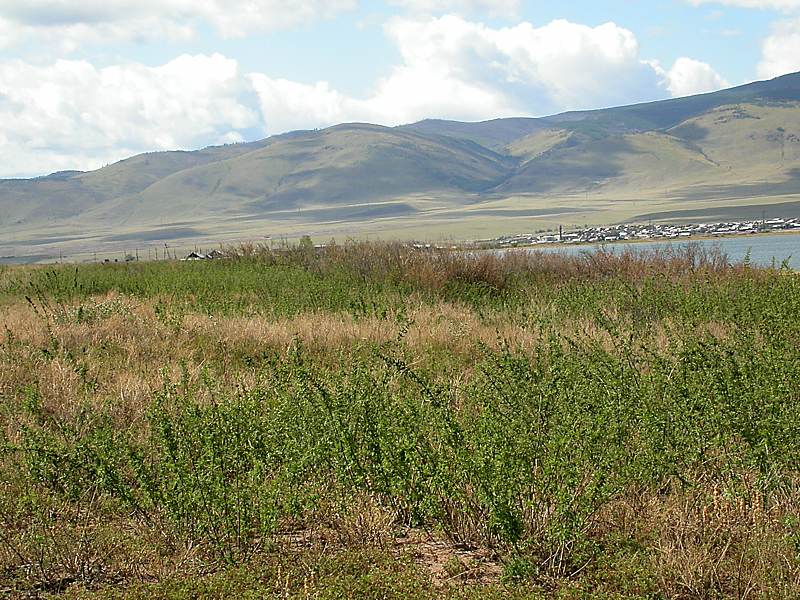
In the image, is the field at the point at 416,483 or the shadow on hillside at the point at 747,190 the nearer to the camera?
the field at the point at 416,483

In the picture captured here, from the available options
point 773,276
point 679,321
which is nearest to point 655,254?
point 773,276

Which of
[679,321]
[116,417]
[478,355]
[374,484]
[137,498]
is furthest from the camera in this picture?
[679,321]

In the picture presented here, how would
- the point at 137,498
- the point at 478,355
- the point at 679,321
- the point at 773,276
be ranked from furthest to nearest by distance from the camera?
the point at 773,276 < the point at 679,321 < the point at 478,355 < the point at 137,498

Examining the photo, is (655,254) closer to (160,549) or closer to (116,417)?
(116,417)

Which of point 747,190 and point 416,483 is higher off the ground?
point 747,190

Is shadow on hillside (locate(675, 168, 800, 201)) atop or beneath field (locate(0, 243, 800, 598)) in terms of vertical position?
atop

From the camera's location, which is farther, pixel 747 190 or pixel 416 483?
pixel 747 190

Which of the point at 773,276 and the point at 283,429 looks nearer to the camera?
the point at 283,429

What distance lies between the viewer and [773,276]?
51.4 ft

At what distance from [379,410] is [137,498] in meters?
1.83

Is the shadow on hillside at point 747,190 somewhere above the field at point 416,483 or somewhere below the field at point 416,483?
above

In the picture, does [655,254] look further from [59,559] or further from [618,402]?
[59,559]

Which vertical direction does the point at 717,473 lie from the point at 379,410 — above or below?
below

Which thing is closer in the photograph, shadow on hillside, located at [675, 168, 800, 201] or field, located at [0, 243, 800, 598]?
field, located at [0, 243, 800, 598]
